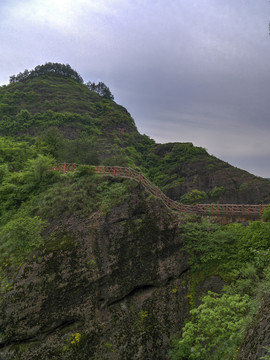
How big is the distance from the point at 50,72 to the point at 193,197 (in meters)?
74.0

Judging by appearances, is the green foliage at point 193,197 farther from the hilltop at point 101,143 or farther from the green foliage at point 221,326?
the green foliage at point 221,326

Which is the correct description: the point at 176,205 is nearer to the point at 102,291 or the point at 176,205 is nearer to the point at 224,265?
the point at 224,265

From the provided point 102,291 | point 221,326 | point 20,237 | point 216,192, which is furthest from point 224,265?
point 216,192

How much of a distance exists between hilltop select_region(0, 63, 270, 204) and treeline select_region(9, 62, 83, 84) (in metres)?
1.06

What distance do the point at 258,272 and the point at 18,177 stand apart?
54.6 feet

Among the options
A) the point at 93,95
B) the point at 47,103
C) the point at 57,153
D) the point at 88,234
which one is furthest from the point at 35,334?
the point at 93,95

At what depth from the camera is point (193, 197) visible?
34938mm

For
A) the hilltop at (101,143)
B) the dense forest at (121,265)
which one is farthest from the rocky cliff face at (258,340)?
the hilltop at (101,143)

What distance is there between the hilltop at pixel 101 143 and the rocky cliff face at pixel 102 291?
11.9 metres

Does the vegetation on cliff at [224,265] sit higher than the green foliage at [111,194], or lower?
lower

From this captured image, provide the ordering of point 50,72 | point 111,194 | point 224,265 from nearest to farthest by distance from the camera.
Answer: point 224,265 → point 111,194 → point 50,72

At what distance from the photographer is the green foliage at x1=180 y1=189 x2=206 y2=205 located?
34.2m

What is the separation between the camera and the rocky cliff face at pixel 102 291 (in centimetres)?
1097

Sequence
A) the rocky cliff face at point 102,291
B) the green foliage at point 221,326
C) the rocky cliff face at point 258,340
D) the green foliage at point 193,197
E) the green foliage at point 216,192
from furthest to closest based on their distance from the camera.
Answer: the green foliage at point 216,192 → the green foliage at point 193,197 → the rocky cliff face at point 102,291 → the green foliage at point 221,326 → the rocky cliff face at point 258,340
